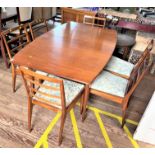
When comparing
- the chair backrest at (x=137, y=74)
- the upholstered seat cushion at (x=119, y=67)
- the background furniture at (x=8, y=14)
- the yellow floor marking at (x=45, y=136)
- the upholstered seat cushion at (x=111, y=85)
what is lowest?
the yellow floor marking at (x=45, y=136)

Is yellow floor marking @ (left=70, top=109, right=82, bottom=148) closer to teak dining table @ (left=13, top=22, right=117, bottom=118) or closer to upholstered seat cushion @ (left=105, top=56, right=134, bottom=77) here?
teak dining table @ (left=13, top=22, right=117, bottom=118)

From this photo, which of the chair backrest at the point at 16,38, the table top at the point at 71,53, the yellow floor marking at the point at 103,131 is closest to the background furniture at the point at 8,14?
the chair backrest at the point at 16,38

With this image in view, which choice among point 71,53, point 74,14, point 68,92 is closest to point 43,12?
point 74,14

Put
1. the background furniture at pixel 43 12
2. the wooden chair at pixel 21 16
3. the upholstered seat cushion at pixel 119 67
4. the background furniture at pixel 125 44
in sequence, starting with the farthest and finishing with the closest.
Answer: the background furniture at pixel 43 12 → the wooden chair at pixel 21 16 → the background furniture at pixel 125 44 → the upholstered seat cushion at pixel 119 67

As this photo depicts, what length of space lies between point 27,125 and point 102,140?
2.74 feet

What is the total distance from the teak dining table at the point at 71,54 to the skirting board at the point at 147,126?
57 centimetres

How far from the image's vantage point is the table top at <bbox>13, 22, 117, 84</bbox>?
1470mm

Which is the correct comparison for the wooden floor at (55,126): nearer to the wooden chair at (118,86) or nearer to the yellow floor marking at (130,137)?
the yellow floor marking at (130,137)

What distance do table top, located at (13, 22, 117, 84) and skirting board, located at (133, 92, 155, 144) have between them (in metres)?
0.57

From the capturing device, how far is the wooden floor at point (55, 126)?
168 centimetres

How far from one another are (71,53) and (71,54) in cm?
2

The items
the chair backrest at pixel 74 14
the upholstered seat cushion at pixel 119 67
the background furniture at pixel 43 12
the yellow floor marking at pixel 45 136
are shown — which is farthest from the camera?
the background furniture at pixel 43 12

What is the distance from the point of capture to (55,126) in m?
1.83
